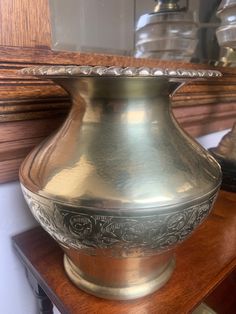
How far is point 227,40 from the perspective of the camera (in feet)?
2.13

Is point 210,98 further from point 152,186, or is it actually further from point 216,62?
point 152,186

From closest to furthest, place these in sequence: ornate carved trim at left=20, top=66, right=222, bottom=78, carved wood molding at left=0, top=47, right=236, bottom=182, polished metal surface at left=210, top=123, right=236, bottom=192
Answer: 1. ornate carved trim at left=20, top=66, right=222, bottom=78
2. carved wood molding at left=0, top=47, right=236, bottom=182
3. polished metal surface at left=210, top=123, right=236, bottom=192

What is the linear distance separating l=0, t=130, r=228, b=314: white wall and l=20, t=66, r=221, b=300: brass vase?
120 mm

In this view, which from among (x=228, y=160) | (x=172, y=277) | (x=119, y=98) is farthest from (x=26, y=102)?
(x=228, y=160)

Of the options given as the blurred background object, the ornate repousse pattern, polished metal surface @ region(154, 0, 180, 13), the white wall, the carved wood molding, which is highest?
polished metal surface @ region(154, 0, 180, 13)

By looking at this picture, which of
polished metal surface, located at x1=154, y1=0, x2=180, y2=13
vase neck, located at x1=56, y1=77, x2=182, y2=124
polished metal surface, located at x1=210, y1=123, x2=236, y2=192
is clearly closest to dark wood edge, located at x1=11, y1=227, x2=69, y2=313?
vase neck, located at x1=56, y1=77, x2=182, y2=124

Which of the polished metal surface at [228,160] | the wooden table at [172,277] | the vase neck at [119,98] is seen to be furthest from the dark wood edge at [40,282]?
the polished metal surface at [228,160]

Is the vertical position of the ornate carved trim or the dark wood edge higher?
the ornate carved trim

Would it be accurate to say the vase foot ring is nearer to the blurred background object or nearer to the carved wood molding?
the carved wood molding

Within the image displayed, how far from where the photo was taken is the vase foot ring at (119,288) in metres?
0.30

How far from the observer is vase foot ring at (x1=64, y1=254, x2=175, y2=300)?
30 cm

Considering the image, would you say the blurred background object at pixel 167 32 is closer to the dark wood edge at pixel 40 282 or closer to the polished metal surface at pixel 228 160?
the polished metal surface at pixel 228 160

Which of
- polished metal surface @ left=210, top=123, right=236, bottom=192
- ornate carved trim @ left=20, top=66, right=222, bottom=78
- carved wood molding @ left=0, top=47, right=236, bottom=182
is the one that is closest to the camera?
ornate carved trim @ left=20, top=66, right=222, bottom=78

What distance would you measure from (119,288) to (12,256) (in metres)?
0.18
